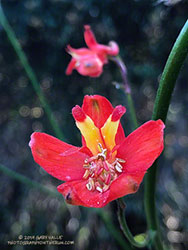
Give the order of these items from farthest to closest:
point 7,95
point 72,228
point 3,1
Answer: point 7,95 → point 72,228 → point 3,1

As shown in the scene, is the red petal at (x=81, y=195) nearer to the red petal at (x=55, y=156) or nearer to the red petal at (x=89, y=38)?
the red petal at (x=55, y=156)

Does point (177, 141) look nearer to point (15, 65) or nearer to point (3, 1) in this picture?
point (15, 65)

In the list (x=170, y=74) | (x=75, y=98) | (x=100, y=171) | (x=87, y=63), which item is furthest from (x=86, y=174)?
(x=75, y=98)

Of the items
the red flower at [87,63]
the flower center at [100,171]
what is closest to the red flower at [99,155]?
the flower center at [100,171]

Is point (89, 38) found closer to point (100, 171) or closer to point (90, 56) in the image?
point (90, 56)

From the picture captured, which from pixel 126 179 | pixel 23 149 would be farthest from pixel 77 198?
pixel 23 149

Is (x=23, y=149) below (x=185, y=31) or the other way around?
below
